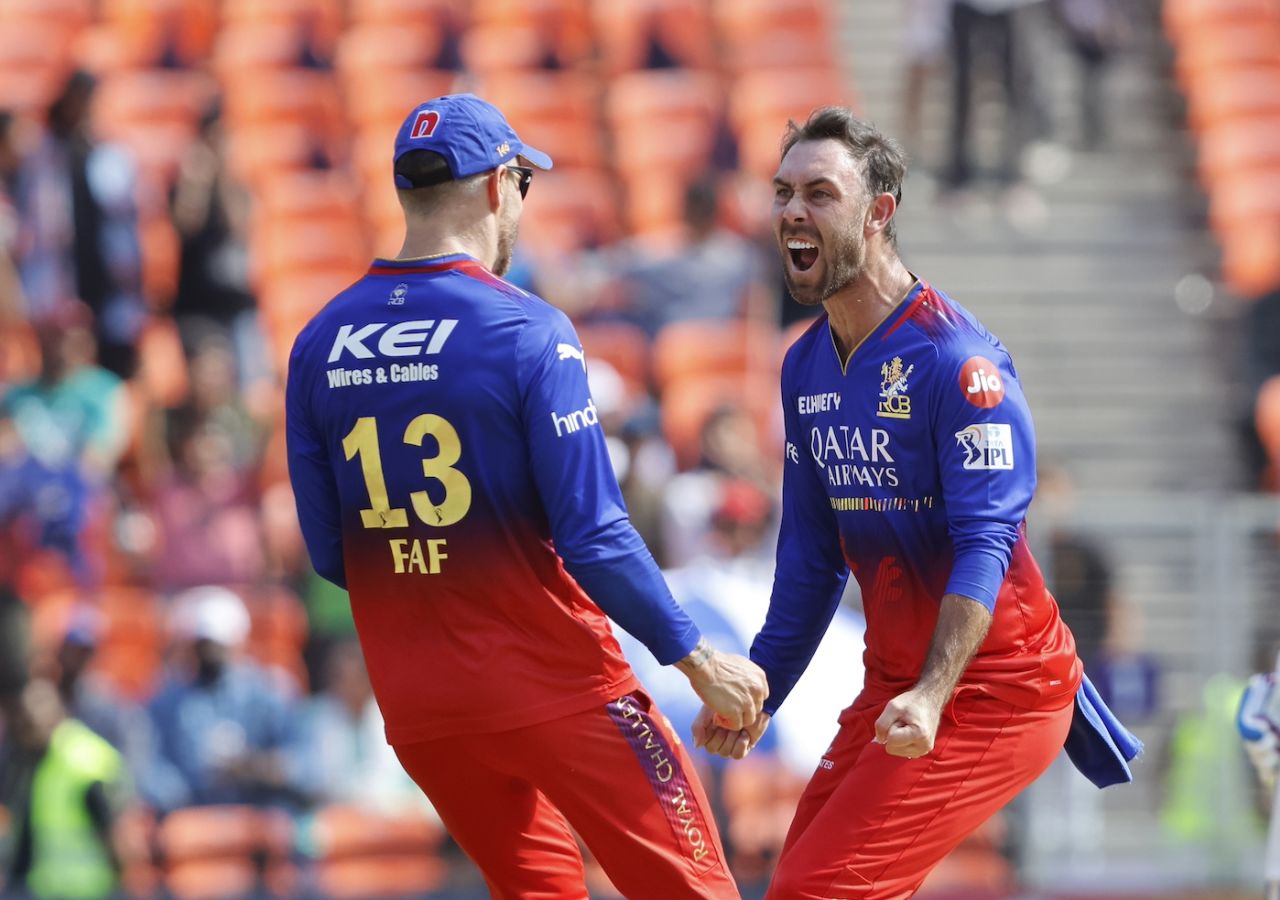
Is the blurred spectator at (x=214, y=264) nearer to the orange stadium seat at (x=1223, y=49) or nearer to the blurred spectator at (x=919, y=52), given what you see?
the blurred spectator at (x=919, y=52)

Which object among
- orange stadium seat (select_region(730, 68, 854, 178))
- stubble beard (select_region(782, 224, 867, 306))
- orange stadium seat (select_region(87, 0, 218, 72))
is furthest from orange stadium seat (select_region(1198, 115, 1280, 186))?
stubble beard (select_region(782, 224, 867, 306))

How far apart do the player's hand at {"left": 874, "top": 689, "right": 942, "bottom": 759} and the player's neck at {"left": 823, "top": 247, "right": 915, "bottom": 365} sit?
2.99 feet

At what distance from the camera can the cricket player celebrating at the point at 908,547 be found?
465 centimetres

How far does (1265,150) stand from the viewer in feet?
44.4

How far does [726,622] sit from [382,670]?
4.67 meters

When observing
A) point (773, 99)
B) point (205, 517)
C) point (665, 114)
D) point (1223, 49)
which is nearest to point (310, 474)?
point (205, 517)

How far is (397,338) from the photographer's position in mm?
4668

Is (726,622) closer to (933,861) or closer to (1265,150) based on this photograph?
(933,861)

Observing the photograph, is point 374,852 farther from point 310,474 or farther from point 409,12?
point 409,12

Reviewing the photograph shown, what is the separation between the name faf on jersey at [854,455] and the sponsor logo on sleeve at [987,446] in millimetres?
224

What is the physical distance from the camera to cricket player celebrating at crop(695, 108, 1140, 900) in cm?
465

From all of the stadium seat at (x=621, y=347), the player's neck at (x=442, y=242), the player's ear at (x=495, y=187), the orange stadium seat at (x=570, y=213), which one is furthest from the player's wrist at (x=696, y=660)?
the orange stadium seat at (x=570, y=213)

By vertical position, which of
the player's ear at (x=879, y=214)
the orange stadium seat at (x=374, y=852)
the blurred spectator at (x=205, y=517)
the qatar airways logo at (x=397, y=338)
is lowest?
the orange stadium seat at (x=374, y=852)

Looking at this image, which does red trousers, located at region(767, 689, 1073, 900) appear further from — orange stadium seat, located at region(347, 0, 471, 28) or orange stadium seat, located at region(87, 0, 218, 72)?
orange stadium seat, located at region(87, 0, 218, 72)
